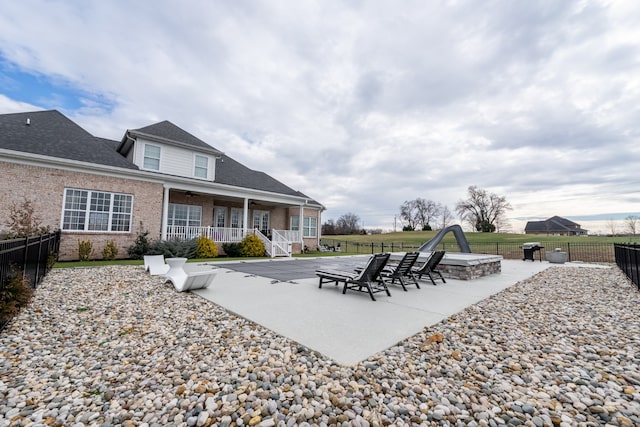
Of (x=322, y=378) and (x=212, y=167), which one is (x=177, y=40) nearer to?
(x=212, y=167)

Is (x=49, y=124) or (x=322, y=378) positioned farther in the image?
(x=49, y=124)

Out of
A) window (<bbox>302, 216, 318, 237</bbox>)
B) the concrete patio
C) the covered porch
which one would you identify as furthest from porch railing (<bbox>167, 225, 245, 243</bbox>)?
the concrete patio

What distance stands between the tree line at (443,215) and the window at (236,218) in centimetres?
3800

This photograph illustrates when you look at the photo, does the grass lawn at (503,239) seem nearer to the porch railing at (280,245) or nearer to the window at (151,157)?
the porch railing at (280,245)

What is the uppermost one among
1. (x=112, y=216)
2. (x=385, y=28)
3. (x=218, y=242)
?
(x=385, y=28)

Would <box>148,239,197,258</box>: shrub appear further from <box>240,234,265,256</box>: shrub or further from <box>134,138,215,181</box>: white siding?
<box>134,138,215,181</box>: white siding

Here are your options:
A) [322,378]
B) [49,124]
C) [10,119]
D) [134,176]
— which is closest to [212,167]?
[134,176]

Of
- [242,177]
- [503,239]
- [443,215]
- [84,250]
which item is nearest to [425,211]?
[443,215]

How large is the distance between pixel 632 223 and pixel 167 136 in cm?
5998

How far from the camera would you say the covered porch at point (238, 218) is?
51.3ft

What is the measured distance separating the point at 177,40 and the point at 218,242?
10390mm

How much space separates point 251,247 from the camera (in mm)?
16047

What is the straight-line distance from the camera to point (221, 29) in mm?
9484

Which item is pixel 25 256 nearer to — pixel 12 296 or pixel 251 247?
pixel 12 296
